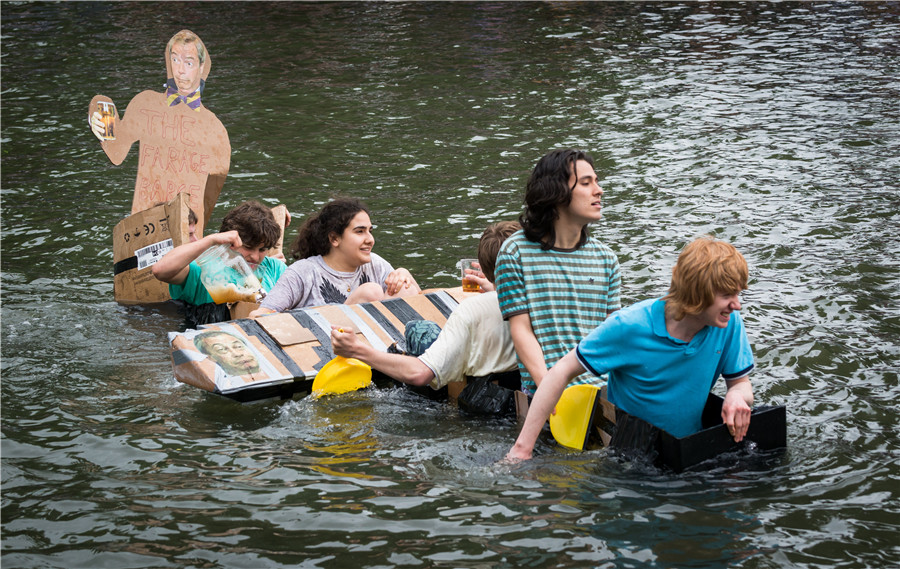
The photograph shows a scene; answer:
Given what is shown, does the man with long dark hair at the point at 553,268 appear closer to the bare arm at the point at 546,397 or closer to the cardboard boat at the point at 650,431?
the cardboard boat at the point at 650,431

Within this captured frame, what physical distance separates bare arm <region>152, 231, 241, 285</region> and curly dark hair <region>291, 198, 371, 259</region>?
457 mm

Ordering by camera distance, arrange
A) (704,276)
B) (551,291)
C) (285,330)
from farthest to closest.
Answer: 1. (285,330)
2. (551,291)
3. (704,276)

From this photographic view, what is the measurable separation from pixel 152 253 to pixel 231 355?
2.19m

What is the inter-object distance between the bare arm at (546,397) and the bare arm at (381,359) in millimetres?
910

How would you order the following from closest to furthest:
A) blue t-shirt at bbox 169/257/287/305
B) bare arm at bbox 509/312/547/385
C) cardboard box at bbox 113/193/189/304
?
1. bare arm at bbox 509/312/547/385
2. blue t-shirt at bbox 169/257/287/305
3. cardboard box at bbox 113/193/189/304

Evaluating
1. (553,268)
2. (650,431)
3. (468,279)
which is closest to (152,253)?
(468,279)

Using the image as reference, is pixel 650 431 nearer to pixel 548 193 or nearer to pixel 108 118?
pixel 548 193

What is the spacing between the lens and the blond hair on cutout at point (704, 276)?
4.45m

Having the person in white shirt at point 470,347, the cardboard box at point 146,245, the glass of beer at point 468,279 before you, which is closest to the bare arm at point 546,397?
the person in white shirt at point 470,347

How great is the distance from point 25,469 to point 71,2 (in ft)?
74.1

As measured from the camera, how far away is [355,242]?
23.2ft

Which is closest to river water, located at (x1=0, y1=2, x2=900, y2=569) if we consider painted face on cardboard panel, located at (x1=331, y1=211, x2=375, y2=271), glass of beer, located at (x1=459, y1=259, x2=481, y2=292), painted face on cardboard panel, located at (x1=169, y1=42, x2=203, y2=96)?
glass of beer, located at (x1=459, y1=259, x2=481, y2=292)

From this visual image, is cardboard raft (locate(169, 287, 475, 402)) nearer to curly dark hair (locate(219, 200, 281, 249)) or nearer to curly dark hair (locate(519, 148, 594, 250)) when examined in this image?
curly dark hair (locate(219, 200, 281, 249))

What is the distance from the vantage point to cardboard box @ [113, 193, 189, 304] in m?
7.96
